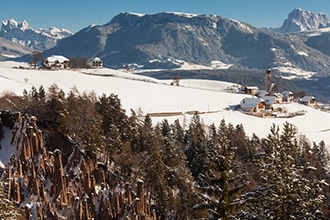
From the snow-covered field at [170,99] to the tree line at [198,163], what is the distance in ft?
51.7

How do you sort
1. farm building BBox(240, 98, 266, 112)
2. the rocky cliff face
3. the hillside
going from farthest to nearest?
farm building BBox(240, 98, 266, 112) < the rocky cliff face < the hillside

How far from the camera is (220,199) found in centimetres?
1661

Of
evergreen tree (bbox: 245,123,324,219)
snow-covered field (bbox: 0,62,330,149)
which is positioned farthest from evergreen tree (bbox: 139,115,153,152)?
evergreen tree (bbox: 245,123,324,219)

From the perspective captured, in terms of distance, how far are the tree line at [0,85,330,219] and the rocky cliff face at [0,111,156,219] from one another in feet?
11.0

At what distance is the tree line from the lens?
606 inches

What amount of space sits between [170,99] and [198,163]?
51.8 meters

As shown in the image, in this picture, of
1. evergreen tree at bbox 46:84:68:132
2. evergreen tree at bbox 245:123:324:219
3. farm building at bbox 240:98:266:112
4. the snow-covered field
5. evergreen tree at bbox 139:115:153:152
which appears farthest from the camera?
farm building at bbox 240:98:266:112

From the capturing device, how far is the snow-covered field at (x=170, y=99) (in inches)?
3639

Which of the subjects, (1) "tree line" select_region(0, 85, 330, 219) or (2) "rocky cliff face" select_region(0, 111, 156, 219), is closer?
(1) "tree line" select_region(0, 85, 330, 219)

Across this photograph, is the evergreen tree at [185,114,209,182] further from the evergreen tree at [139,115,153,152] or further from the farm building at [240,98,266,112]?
the farm building at [240,98,266,112]

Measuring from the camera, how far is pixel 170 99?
108062 millimetres

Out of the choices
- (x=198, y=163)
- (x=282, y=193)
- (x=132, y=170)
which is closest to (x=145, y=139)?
(x=132, y=170)

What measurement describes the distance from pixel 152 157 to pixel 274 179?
3274 cm

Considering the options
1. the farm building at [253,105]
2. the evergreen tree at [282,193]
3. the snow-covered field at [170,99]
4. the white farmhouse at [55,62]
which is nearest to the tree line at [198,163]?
the evergreen tree at [282,193]
